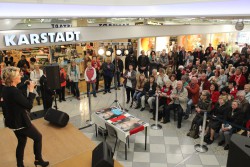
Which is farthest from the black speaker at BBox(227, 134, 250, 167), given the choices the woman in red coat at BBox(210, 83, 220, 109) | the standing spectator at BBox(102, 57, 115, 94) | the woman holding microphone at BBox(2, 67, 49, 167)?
the standing spectator at BBox(102, 57, 115, 94)

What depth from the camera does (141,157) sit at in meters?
4.91

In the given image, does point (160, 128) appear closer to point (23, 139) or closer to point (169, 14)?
point (169, 14)

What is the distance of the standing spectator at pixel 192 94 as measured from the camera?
253 inches

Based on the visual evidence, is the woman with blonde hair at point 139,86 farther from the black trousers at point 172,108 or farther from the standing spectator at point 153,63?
the standing spectator at point 153,63

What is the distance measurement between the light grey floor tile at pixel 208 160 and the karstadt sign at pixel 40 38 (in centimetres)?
495

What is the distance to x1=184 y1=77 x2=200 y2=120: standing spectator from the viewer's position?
6.42m

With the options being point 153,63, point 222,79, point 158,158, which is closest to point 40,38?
point 158,158

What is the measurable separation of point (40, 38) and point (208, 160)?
5355 mm

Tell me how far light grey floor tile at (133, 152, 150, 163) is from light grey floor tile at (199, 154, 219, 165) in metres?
1.18

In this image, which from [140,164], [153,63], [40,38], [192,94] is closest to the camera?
[140,164]

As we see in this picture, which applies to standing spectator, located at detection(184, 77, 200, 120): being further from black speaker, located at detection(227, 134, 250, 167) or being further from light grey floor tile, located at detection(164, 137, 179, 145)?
black speaker, located at detection(227, 134, 250, 167)

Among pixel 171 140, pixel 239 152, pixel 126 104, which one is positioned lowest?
pixel 171 140

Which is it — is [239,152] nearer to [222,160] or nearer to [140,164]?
[140,164]

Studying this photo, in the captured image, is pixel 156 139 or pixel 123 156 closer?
pixel 123 156
